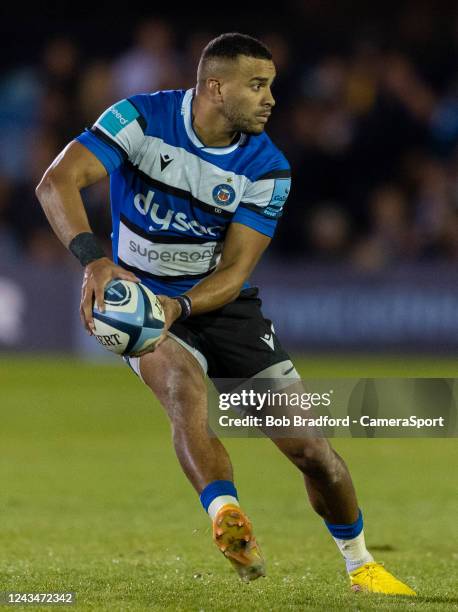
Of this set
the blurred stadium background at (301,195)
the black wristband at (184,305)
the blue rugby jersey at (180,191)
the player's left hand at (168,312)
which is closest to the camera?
the player's left hand at (168,312)

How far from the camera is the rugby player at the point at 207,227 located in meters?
5.56

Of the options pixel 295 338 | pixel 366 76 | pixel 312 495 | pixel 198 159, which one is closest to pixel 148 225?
pixel 198 159

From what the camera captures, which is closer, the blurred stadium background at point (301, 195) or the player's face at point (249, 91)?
the player's face at point (249, 91)

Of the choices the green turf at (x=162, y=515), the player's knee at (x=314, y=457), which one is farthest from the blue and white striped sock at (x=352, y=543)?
the player's knee at (x=314, y=457)

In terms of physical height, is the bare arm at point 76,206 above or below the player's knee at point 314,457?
above

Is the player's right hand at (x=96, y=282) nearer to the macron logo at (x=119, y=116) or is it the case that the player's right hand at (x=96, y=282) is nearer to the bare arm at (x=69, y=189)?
the bare arm at (x=69, y=189)

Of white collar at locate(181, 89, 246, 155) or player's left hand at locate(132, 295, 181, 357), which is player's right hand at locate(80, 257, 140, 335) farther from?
white collar at locate(181, 89, 246, 155)

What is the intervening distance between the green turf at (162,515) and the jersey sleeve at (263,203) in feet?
5.44

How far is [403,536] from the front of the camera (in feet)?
24.6

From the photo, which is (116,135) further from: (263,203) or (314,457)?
(314,457)

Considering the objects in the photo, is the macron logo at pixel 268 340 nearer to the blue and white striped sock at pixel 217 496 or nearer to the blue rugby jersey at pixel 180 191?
the blue rugby jersey at pixel 180 191

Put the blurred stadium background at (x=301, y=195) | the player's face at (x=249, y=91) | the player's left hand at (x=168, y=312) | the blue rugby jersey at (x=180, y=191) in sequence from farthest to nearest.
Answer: the blurred stadium background at (x=301, y=195) < the blue rugby jersey at (x=180, y=191) < the player's face at (x=249, y=91) < the player's left hand at (x=168, y=312)

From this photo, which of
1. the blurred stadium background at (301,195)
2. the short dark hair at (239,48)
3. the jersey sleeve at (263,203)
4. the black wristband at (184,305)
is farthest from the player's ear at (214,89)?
the blurred stadium background at (301,195)

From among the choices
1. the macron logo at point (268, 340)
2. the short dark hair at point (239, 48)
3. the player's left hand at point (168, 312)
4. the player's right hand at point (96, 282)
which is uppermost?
the short dark hair at point (239, 48)
